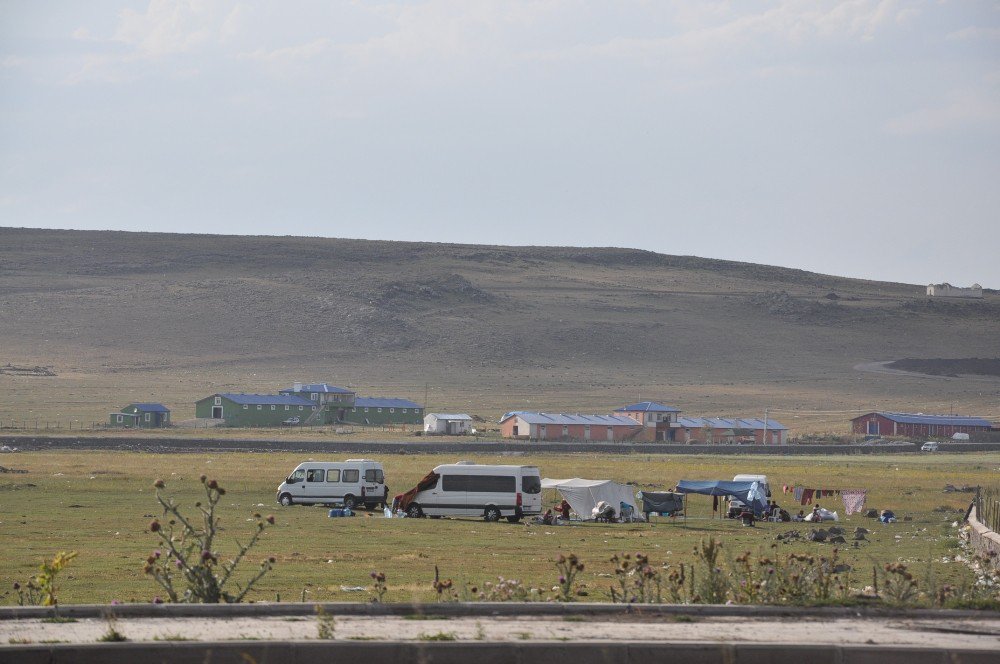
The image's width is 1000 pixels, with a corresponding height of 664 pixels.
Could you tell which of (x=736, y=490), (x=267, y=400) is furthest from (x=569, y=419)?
(x=736, y=490)

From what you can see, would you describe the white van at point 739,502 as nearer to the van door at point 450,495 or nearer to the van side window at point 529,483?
the van side window at point 529,483

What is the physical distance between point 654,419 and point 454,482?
6968 cm

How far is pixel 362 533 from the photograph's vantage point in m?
32.5

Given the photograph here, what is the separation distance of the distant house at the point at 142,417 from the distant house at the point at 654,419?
37.7m

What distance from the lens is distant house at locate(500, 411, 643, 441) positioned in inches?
3903

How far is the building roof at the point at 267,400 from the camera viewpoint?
109 m

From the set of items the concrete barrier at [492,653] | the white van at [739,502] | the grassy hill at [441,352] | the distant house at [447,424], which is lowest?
the concrete barrier at [492,653]

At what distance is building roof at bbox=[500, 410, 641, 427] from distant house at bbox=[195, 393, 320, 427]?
744 inches

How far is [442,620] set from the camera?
13938mm

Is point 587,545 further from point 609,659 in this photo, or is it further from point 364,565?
point 609,659

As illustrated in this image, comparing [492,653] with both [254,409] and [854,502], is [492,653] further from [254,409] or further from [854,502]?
[254,409]

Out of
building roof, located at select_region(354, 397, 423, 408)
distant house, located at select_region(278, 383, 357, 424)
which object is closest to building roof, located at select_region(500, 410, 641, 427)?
building roof, located at select_region(354, 397, 423, 408)

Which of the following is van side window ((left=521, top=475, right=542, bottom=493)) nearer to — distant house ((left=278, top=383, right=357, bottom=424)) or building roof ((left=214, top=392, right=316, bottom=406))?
building roof ((left=214, top=392, right=316, bottom=406))

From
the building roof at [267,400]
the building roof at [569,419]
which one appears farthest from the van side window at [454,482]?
the building roof at [267,400]
